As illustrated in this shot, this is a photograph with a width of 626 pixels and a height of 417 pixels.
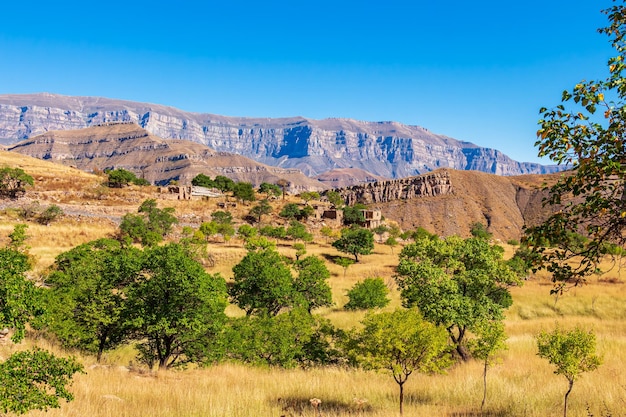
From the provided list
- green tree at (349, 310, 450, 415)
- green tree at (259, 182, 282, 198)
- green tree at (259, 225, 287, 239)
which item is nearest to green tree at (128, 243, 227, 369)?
green tree at (349, 310, 450, 415)

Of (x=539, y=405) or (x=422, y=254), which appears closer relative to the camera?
(x=539, y=405)

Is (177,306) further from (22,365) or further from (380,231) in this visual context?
(380,231)

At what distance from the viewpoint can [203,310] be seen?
839 inches

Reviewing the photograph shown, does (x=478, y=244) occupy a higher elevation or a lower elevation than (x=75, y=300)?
higher

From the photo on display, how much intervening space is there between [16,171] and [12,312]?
94344 millimetres

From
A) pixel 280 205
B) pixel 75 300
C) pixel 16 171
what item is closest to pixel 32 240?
pixel 16 171

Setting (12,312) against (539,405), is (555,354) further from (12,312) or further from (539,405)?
(12,312)

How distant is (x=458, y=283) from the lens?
24.8 m

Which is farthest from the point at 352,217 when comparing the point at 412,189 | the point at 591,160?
the point at 591,160

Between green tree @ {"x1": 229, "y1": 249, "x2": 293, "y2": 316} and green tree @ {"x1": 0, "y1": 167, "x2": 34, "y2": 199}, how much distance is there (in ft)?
226

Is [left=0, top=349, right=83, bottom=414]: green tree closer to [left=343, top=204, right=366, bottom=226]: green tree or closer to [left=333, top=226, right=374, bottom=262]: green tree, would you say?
[left=333, top=226, right=374, bottom=262]: green tree

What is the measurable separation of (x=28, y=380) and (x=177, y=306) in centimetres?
1377

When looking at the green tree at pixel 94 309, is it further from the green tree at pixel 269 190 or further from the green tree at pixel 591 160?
the green tree at pixel 269 190

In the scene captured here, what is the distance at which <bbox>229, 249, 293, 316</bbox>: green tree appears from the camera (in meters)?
35.7
